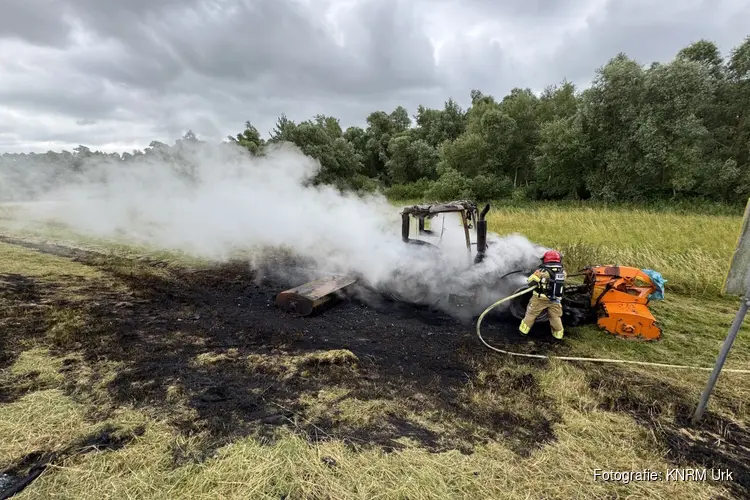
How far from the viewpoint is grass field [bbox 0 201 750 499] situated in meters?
2.80

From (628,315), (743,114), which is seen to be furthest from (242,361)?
(743,114)

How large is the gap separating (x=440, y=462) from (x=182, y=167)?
14814 millimetres

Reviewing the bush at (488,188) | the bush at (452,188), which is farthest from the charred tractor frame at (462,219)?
the bush at (488,188)

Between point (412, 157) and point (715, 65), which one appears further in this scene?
point (412, 157)

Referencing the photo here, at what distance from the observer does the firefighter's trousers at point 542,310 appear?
5352 millimetres

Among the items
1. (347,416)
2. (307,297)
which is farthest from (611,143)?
(347,416)

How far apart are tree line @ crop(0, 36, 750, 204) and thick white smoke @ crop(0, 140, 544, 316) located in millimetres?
1573

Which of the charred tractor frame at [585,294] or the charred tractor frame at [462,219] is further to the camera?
the charred tractor frame at [462,219]

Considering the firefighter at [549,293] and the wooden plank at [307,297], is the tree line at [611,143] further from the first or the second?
the firefighter at [549,293]

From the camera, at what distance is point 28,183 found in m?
23.7

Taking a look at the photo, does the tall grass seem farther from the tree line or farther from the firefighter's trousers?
the tree line

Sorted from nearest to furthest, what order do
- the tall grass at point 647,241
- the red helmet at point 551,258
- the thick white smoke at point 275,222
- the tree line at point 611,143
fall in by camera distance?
the red helmet at point 551,258, the thick white smoke at point 275,222, the tall grass at point 647,241, the tree line at point 611,143

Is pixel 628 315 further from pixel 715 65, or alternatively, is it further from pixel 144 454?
pixel 715 65

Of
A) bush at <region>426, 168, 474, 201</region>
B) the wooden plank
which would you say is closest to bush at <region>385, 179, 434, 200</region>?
bush at <region>426, 168, 474, 201</region>
